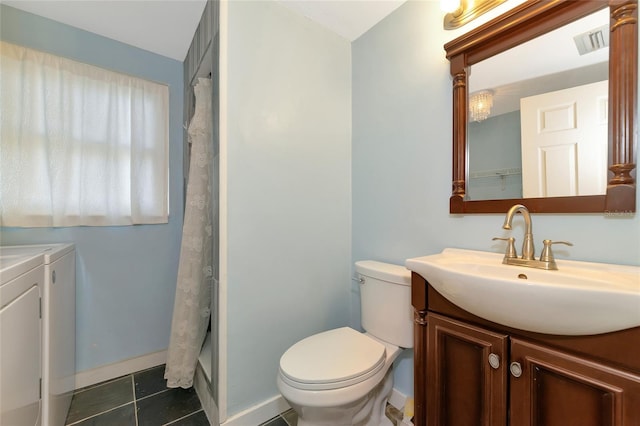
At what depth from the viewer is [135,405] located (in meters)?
1.46

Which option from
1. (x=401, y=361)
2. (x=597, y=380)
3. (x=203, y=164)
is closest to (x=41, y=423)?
(x=203, y=164)

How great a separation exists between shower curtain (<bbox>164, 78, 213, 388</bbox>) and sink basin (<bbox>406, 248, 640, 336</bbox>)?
48.7 inches

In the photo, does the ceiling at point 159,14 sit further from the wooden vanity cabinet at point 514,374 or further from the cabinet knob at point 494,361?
the cabinet knob at point 494,361

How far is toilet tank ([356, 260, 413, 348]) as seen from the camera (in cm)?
120

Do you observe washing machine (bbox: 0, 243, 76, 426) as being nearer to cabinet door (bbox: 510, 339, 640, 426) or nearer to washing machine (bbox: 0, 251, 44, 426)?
washing machine (bbox: 0, 251, 44, 426)

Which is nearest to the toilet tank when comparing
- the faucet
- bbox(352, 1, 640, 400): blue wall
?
bbox(352, 1, 640, 400): blue wall

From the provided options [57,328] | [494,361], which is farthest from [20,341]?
[494,361]

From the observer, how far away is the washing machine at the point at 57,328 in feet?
3.51

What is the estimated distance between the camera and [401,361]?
1.40 m

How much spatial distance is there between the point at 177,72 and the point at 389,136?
1.72 metres

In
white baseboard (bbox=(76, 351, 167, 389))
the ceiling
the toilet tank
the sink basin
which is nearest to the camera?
the sink basin

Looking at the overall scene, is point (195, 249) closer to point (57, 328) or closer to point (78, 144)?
point (57, 328)

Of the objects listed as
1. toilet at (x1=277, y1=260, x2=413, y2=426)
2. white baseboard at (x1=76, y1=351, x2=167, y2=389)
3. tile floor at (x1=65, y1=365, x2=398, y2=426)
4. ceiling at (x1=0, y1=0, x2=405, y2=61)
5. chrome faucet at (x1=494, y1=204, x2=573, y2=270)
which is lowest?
tile floor at (x1=65, y1=365, x2=398, y2=426)

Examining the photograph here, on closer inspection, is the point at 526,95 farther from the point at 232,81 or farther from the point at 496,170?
the point at 232,81
